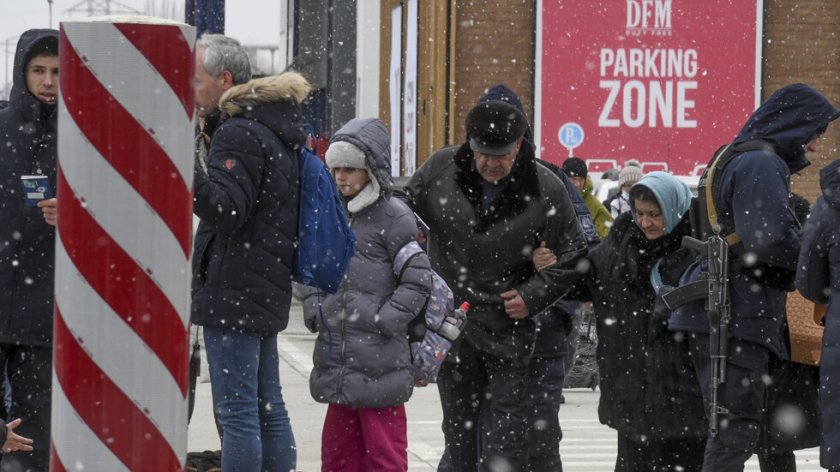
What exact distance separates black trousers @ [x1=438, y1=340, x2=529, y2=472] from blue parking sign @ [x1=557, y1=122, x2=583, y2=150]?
1631 cm

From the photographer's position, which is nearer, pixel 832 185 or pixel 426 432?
pixel 832 185

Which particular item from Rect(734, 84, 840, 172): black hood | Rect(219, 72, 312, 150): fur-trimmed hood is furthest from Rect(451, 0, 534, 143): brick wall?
Rect(219, 72, 312, 150): fur-trimmed hood

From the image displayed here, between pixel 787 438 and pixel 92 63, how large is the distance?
4082 millimetres

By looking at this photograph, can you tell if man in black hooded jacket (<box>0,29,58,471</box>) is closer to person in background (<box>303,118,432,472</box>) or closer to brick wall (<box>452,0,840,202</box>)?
person in background (<box>303,118,432,472</box>)

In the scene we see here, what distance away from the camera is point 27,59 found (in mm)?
5828

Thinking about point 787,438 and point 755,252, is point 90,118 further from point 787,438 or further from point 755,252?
point 787,438

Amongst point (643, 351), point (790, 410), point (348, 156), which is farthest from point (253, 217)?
point (790, 410)

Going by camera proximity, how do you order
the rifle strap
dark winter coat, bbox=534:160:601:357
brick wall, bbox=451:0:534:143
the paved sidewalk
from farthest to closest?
brick wall, bbox=451:0:534:143, the paved sidewalk, dark winter coat, bbox=534:160:601:357, the rifle strap

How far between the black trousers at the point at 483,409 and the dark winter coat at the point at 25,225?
1933 mm

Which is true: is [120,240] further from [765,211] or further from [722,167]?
[722,167]

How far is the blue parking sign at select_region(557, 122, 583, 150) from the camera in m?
23.2

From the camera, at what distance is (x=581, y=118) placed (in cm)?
2316

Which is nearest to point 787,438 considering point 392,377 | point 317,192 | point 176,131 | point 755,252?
point 755,252

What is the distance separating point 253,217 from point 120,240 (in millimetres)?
2761
